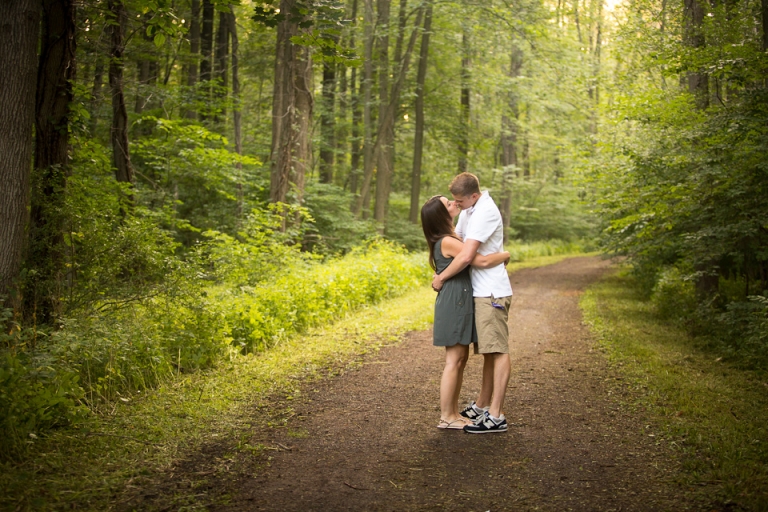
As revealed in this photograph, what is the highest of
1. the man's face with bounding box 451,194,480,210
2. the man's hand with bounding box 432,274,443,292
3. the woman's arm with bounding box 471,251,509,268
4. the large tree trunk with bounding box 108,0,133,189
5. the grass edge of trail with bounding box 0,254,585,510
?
the large tree trunk with bounding box 108,0,133,189

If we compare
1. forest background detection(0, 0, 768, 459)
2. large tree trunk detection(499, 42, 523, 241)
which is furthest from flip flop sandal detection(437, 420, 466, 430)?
large tree trunk detection(499, 42, 523, 241)

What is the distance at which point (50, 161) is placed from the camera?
6277 millimetres

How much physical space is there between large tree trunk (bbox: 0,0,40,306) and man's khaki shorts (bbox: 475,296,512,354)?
3.96 m

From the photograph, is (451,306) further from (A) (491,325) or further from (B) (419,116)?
(B) (419,116)

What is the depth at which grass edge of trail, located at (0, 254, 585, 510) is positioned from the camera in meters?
3.63

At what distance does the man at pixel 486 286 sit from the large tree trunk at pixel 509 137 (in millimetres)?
21370

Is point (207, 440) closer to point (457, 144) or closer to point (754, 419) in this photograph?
point (754, 419)

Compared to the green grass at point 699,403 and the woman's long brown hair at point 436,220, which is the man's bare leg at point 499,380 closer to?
the woman's long brown hair at point 436,220

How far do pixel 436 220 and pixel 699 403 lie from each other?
10.1 feet

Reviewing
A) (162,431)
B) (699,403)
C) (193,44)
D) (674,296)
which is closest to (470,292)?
(699,403)

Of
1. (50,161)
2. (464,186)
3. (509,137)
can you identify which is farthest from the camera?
(509,137)

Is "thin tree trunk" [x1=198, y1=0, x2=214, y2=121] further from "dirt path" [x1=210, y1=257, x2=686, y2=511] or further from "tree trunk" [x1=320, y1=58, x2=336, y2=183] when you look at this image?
"dirt path" [x1=210, y1=257, x2=686, y2=511]

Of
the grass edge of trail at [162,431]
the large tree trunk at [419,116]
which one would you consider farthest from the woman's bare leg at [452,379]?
the large tree trunk at [419,116]

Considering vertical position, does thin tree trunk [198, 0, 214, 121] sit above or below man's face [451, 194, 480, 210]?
above
